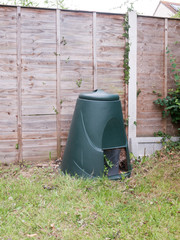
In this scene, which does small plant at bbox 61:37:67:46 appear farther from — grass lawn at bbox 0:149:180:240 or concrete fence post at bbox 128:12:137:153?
grass lawn at bbox 0:149:180:240

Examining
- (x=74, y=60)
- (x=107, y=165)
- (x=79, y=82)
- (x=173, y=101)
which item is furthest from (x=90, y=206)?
(x=173, y=101)

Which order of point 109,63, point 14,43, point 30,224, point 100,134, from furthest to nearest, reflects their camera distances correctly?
point 109,63 < point 14,43 < point 100,134 < point 30,224

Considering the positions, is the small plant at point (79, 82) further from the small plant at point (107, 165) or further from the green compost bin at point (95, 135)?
the small plant at point (107, 165)

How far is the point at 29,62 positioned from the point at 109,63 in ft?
3.80

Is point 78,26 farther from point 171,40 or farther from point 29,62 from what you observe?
point 171,40

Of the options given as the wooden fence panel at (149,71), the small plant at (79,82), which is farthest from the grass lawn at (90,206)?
the small plant at (79,82)

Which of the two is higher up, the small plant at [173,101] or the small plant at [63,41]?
the small plant at [63,41]

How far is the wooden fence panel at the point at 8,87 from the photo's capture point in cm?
295

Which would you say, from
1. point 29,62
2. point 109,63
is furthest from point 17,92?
point 109,63

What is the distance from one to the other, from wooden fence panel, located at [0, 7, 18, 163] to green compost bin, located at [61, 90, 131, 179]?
99cm

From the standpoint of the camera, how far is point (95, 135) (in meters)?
2.41

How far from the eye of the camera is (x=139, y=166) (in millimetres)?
2980

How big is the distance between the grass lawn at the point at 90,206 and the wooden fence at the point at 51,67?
1.85ft

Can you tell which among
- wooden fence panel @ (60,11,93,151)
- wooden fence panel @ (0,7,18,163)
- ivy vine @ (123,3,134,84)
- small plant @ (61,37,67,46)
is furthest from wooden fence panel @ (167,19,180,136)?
wooden fence panel @ (0,7,18,163)
